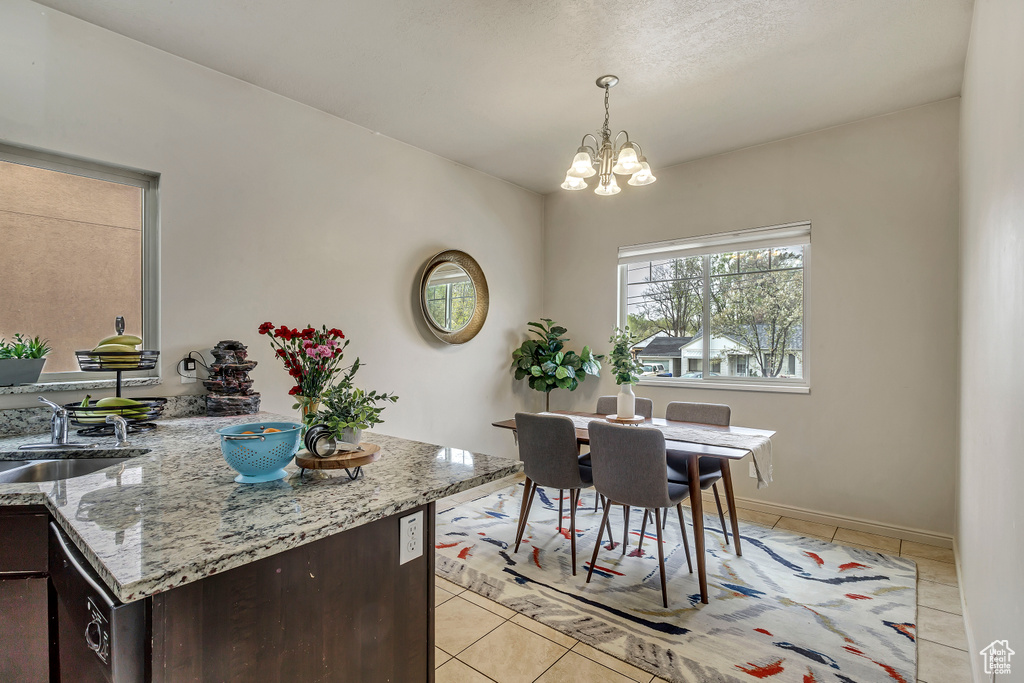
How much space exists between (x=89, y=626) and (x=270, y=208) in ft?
7.90

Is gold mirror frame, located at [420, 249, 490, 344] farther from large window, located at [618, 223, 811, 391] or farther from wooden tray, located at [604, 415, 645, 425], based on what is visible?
wooden tray, located at [604, 415, 645, 425]

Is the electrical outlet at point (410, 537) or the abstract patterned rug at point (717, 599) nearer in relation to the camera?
the electrical outlet at point (410, 537)

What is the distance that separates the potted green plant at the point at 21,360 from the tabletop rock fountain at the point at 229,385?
25.1 inches

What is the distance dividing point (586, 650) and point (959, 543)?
85.9 inches

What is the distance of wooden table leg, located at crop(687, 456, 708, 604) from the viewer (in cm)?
238

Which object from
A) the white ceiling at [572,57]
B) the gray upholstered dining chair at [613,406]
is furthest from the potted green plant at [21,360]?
the gray upholstered dining chair at [613,406]

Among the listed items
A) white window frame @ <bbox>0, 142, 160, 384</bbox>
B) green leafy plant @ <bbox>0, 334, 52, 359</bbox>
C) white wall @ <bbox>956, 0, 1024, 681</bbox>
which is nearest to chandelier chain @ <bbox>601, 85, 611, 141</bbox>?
white wall @ <bbox>956, 0, 1024, 681</bbox>

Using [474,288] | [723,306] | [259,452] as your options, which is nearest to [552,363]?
[474,288]

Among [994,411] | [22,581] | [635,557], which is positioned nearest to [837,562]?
[635,557]

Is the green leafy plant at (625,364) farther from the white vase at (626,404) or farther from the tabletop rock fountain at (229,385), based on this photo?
the tabletop rock fountain at (229,385)

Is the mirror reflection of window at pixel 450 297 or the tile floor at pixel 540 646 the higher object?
the mirror reflection of window at pixel 450 297

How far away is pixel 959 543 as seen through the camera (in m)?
2.68

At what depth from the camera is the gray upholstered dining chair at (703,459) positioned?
9.41ft

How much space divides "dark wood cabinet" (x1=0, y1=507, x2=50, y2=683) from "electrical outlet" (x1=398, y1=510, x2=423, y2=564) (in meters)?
0.85
